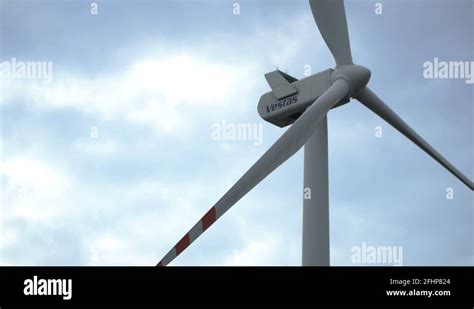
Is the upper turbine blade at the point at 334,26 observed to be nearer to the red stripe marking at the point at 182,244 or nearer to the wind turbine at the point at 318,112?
the wind turbine at the point at 318,112

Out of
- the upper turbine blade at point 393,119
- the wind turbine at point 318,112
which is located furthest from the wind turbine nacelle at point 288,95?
the upper turbine blade at point 393,119

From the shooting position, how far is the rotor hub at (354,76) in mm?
23984

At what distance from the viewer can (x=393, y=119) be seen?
25.3 meters

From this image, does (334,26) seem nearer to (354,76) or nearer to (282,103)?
(354,76)

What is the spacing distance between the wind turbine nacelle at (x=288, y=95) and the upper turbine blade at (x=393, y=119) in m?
0.88

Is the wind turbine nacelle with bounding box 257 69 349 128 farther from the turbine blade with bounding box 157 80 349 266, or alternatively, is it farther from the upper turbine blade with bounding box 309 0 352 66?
the turbine blade with bounding box 157 80 349 266

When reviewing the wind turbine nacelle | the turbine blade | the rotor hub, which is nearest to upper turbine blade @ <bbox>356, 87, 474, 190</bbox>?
the rotor hub
